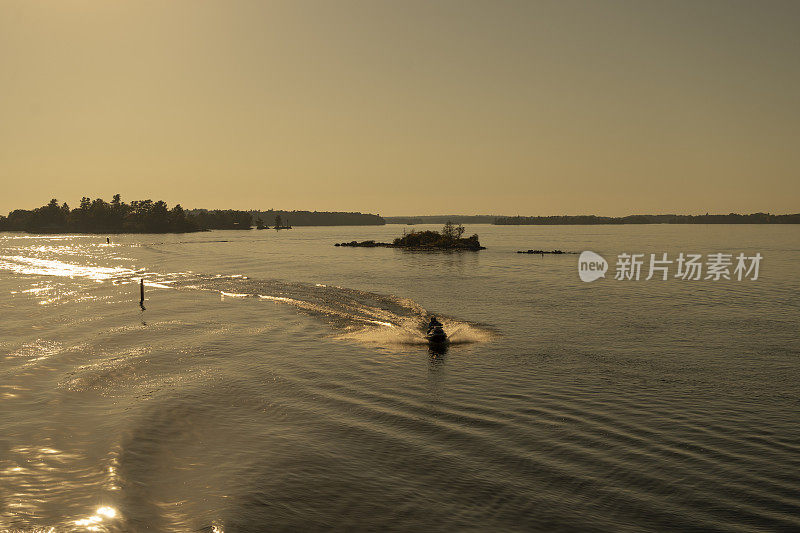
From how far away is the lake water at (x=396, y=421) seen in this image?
20.1 m

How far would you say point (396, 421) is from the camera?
2895 cm

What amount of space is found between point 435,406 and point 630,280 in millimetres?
89034

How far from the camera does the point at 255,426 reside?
92.0 ft

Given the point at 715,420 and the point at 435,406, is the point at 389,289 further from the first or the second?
the point at 715,420

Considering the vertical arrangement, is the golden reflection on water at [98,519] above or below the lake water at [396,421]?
below

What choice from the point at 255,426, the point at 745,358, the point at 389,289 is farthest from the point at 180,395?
the point at 389,289

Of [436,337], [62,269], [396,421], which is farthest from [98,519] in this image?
[62,269]

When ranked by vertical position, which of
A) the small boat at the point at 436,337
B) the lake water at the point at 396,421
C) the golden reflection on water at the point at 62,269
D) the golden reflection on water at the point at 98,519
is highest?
the golden reflection on water at the point at 62,269

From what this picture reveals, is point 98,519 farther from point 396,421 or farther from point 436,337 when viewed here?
point 436,337

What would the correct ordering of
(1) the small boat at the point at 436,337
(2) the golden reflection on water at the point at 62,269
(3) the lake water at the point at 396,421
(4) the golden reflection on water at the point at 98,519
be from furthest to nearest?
(2) the golden reflection on water at the point at 62,269 → (1) the small boat at the point at 436,337 → (3) the lake water at the point at 396,421 → (4) the golden reflection on water at the point at 98,519

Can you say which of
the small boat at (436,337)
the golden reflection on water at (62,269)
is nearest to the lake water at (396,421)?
the small boat at (436,337)

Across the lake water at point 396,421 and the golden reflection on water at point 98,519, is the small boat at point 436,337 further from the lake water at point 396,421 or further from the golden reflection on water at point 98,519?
the golden reflection on water at point 98,519

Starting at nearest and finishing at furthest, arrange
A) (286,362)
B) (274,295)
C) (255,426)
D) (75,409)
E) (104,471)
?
(104,471), (255,426), (75,409), (286,362), (274,295)

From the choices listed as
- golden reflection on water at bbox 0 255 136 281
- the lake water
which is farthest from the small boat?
golden reflection on water at bbox 0 255 136 281
